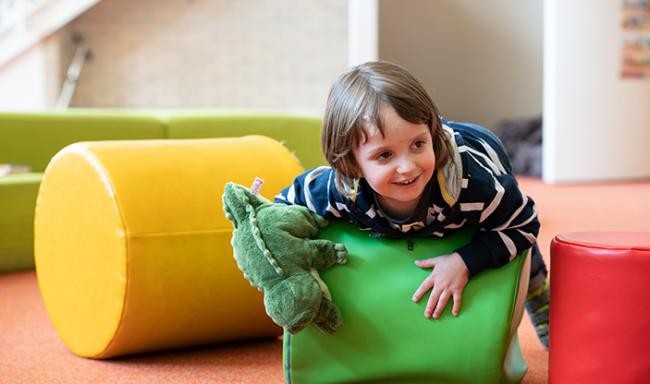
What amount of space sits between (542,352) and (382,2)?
5428 mm

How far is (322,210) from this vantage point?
1.68 metres

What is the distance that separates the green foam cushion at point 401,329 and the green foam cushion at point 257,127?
1.77 metres

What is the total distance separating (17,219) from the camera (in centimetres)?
312

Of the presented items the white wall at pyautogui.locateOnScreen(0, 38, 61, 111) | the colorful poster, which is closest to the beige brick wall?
the white wall at pyautogui.locateOnScreen(0, 38, 61, 111)

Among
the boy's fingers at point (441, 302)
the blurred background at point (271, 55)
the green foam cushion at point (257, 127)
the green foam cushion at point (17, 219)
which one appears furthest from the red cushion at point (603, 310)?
the blurred background at point (271, 55)

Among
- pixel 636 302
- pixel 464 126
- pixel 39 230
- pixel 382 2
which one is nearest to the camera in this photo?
pixel 636 302

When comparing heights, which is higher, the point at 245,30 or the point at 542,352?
the point at 245,30

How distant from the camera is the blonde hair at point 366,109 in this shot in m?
1.45

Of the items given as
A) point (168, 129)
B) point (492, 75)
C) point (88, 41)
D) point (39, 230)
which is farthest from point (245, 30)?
point (39, 230)

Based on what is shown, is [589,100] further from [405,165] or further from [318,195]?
[405,165]

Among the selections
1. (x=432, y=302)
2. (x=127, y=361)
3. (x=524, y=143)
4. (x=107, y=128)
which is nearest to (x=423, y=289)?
(x=432, y=302)

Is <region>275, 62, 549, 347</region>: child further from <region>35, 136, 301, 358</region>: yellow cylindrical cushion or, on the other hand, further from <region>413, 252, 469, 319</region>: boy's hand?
<region>35, 136, 301, 358</region>: yellow cylindrical cushion

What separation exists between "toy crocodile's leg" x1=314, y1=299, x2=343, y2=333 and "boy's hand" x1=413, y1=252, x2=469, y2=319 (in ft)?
0.47

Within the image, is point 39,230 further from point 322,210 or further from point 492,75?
point 492,75
